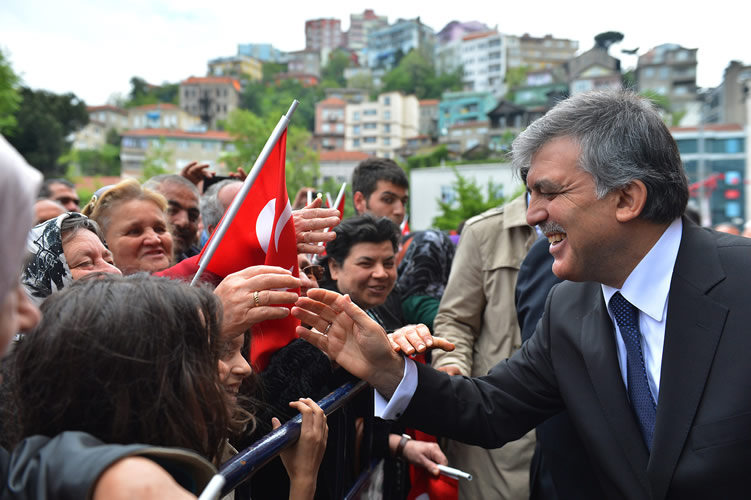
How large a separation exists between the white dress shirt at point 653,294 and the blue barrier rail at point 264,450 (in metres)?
1.07

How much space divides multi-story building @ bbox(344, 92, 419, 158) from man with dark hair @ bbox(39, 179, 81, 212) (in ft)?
323

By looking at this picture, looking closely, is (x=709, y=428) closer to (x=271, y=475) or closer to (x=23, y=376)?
(x=271, y=475)

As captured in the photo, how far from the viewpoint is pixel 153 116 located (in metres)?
117

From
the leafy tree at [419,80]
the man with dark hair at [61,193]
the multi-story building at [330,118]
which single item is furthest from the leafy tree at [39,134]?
the leafy tree at [419,80]

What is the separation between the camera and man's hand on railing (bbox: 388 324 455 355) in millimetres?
2602

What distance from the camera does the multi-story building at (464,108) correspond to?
339 ft

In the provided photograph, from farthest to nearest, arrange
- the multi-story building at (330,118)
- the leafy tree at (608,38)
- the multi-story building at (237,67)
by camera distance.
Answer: the multi-story building at (237,67)
the multi-story building at (330,118)
the leafy tree at (608,38)

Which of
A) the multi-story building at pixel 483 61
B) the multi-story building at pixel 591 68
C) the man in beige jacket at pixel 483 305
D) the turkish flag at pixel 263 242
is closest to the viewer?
the turkish flag at pixel 263 242

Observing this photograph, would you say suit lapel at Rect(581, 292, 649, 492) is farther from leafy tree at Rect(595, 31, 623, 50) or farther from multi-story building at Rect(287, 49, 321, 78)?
multi-story building at Rect(287, 49, 321, 78)

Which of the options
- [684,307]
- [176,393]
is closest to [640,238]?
[684,307]

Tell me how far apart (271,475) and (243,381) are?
0.37 meters

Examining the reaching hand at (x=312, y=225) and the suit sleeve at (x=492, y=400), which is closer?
the suit sleeve at (x=492, y=400)

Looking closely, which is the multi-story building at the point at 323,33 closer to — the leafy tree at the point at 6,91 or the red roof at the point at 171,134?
the red roof at the point at 171,134

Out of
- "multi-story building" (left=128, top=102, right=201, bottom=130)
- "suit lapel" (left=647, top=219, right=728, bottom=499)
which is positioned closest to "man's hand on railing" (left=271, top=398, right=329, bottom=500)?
"suit lapel" (left=647, top=219, right=728, bottom=499)
